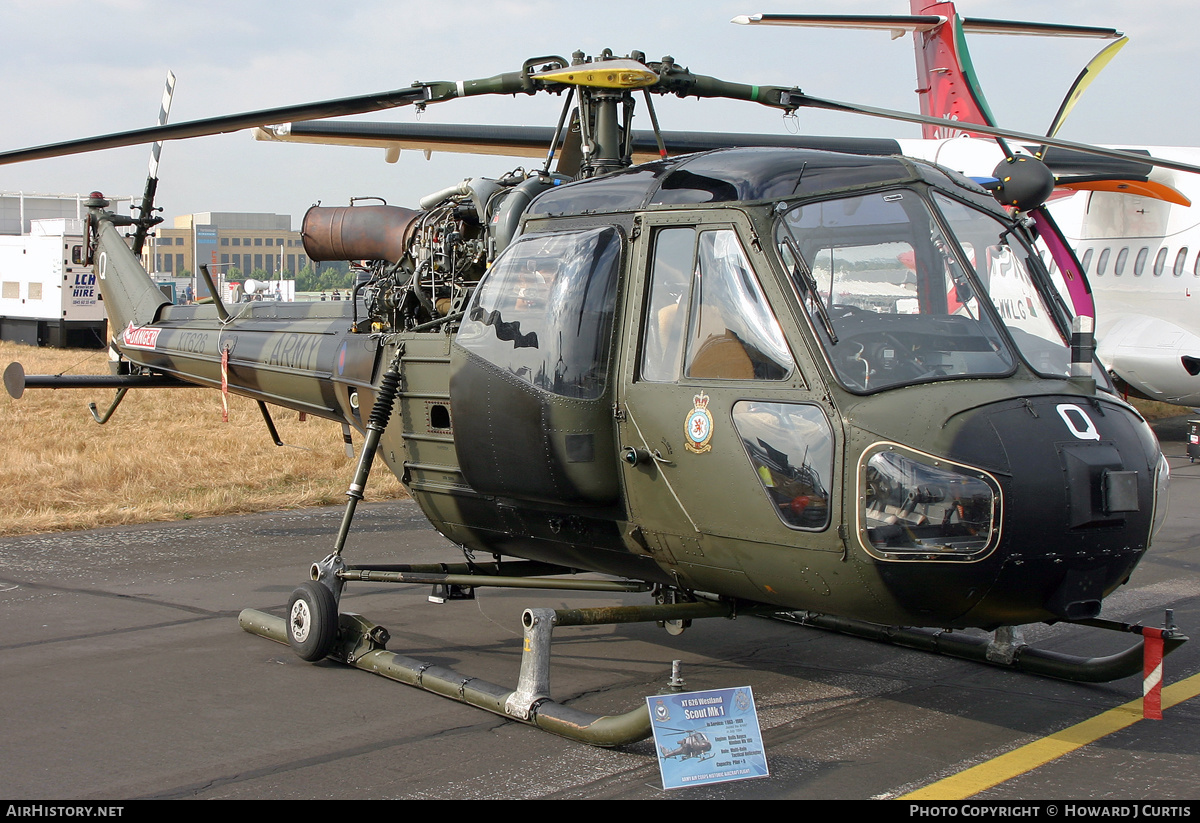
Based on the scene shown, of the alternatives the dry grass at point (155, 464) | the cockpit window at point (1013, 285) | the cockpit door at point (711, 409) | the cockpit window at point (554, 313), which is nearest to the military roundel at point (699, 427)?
the cockpit door at point (711, 409)

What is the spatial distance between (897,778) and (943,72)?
20.1 metres

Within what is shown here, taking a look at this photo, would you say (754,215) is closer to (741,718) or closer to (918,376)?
(918,376)

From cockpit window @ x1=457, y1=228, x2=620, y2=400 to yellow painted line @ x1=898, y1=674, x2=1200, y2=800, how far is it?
2.24m

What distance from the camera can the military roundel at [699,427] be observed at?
4.68m

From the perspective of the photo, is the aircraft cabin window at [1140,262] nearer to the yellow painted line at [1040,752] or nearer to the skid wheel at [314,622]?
the yellow painted line at [1040,752]

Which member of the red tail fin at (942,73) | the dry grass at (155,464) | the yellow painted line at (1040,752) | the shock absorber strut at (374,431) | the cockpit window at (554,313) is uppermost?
the red tail fin at (942,73)

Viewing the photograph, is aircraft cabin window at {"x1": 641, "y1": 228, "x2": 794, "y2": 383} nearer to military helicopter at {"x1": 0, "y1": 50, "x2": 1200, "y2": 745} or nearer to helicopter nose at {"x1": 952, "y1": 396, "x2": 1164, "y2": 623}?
military helicopter at {"x1": 0, "y1": 50, "x2": 1200, "y2": 745}

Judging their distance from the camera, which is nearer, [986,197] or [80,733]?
[80,733]

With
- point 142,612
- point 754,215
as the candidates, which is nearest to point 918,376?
point 754,215

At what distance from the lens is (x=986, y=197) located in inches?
209

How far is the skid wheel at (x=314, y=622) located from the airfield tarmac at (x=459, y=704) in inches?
5.2

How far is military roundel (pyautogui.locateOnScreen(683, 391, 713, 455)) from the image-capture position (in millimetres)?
4684

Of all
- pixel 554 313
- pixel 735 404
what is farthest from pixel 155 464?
pixel 735 404

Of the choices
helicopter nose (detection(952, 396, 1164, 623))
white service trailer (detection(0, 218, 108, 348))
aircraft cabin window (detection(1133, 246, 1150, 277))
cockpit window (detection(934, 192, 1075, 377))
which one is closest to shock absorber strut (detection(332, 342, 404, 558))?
cockpit window (detection(934, 192, 1075, 377))
